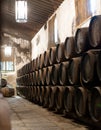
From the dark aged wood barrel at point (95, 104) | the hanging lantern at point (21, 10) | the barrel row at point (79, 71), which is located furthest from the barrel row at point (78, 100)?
the hanging lantern at point (21, 10)

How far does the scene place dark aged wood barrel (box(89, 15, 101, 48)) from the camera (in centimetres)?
389

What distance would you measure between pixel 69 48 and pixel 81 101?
1.31 m

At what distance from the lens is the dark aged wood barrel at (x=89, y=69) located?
12.8ft

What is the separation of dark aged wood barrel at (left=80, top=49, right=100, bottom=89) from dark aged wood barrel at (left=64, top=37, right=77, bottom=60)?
2.96ft

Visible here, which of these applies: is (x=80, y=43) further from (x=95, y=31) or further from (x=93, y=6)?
(x=93, y=6)

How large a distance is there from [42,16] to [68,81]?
21.8ft

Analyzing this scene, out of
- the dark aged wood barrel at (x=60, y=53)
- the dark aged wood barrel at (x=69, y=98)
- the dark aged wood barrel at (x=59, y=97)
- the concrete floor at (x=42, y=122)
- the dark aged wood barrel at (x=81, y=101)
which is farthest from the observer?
the dark aged wood barrel at (x=60, y=53)

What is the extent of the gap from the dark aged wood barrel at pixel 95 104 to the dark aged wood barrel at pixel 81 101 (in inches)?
7.6

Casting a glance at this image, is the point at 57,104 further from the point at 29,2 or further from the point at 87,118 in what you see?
the point at 29,2

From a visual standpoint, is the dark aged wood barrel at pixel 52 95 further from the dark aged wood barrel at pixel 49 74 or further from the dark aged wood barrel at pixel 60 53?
the dark aged wood barrel at pixel 60 53

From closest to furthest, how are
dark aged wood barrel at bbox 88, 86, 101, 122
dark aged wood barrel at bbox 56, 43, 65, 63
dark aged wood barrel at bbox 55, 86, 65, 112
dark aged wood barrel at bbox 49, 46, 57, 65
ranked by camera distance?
dark aged wood barrel at bbox 88, 86, 101, 122
dark aged wood barrel at bbox 55, 86, 65, 112
dark aged wood barrel at bbox 56, 43, 65, 63
dark aged wood barrel at bbox 49, 46, 57, 65

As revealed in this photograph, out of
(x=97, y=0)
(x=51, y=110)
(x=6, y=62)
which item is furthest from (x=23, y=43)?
(x=97, y=0)

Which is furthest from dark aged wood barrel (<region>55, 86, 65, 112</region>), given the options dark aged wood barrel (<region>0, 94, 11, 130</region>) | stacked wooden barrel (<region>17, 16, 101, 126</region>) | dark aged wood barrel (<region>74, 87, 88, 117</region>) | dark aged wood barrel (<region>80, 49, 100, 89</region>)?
dark aged wood barrel (<region>0, 94, 11, 130</region>)

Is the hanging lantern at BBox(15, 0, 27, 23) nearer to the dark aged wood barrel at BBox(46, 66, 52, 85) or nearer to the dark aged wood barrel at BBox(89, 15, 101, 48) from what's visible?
the dark aged wood barrel at BBox(46, 66, 52, 85)
